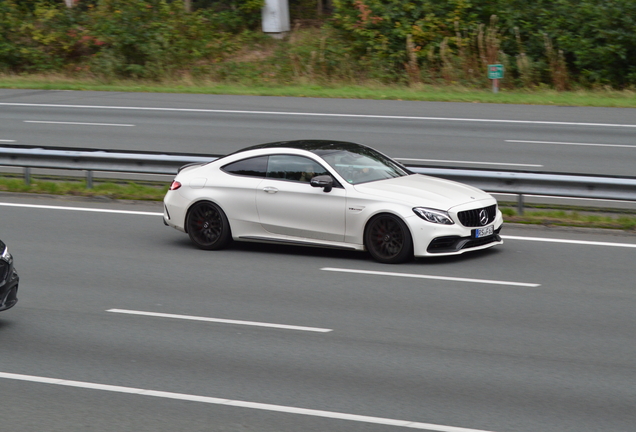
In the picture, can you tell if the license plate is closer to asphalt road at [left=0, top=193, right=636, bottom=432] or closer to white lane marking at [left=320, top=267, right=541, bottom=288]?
asphalt road at [left=0, top=193, right=636, bottom=432]

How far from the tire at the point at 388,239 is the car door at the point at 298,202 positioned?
40 centimetres

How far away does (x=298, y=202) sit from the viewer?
462 inches

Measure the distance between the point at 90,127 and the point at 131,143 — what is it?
2966 mm

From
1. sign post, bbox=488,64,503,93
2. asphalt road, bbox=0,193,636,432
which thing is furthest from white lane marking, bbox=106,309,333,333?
sign post, bbox=488,64,503,93

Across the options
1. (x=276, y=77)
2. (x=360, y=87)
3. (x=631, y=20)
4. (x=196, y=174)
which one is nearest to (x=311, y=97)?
(x=360, y=87)

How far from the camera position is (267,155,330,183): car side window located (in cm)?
1179

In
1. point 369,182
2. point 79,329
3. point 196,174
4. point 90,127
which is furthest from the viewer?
point 90,127

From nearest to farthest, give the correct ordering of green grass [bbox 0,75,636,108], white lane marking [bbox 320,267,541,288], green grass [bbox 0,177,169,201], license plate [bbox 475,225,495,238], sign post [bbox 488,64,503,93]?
white lane marking [bbox 320,267,541,288] < license plate [bbox 475,225,495,238] < green grass [bbox 0,177,169,201] < green grass [bbox 0,75,636,108] < sign post [bbox 488,64,503,93]

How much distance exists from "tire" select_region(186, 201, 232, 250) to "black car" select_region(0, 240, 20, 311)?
3.87m

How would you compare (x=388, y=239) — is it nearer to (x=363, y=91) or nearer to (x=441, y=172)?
(x=441, y=172)

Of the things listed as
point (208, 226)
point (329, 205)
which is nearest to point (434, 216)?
point (329, 205)

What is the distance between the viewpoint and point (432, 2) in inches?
1308

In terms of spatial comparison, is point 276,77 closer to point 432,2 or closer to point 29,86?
point 432,2

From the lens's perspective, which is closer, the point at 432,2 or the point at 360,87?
the point at 360,87
